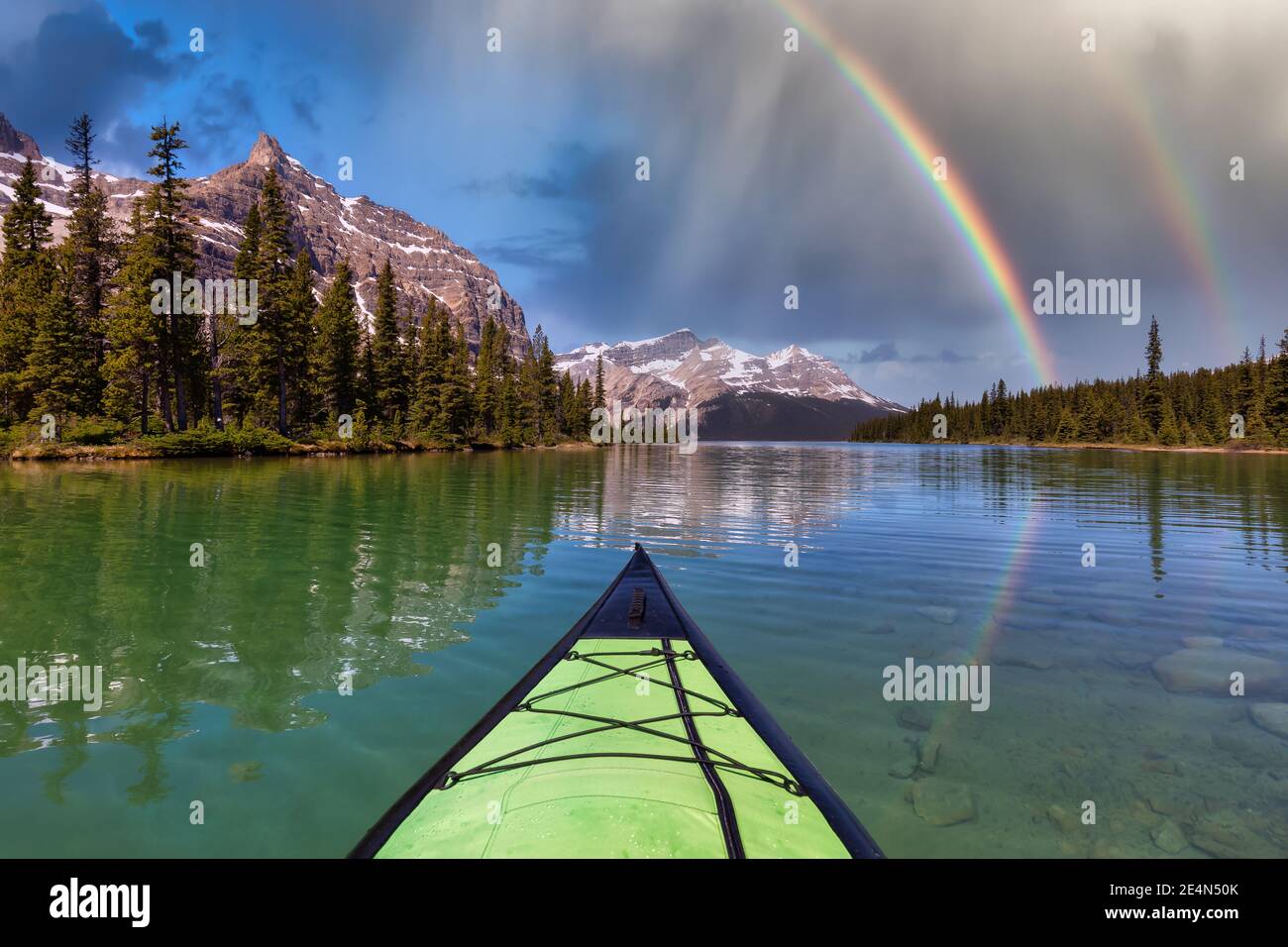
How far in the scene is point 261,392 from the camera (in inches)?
2256

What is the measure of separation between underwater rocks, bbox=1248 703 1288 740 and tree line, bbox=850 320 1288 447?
4743 inches

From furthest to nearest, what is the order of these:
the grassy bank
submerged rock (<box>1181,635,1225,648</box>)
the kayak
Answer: the grassy bank, submerged rock (<box>1181,635,1225,648</box>), the kayak

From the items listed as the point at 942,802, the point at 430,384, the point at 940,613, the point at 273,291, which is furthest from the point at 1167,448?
the point at 273,291

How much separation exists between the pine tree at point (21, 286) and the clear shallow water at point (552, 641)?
118 ft

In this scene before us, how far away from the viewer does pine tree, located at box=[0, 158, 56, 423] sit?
144ft

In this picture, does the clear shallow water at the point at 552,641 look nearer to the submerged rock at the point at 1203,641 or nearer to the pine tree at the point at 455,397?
the submerged rock at the point at 1203,641

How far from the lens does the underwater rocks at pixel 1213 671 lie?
725 cm

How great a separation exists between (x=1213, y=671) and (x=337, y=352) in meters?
68.7

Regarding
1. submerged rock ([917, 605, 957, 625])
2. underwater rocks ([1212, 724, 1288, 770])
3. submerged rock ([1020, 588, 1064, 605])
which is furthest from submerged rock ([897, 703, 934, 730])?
submerged rock ([1020, 588, 1064, 605])

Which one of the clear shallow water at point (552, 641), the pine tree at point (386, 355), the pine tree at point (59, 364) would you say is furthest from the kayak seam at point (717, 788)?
the pine tree at point (386, 355)

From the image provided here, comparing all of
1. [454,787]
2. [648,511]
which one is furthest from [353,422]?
[454,787]

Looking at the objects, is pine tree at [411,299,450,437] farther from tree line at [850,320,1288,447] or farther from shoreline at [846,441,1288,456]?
shoreline at [846,441,1288,456]

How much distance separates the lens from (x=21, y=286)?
45.7m
